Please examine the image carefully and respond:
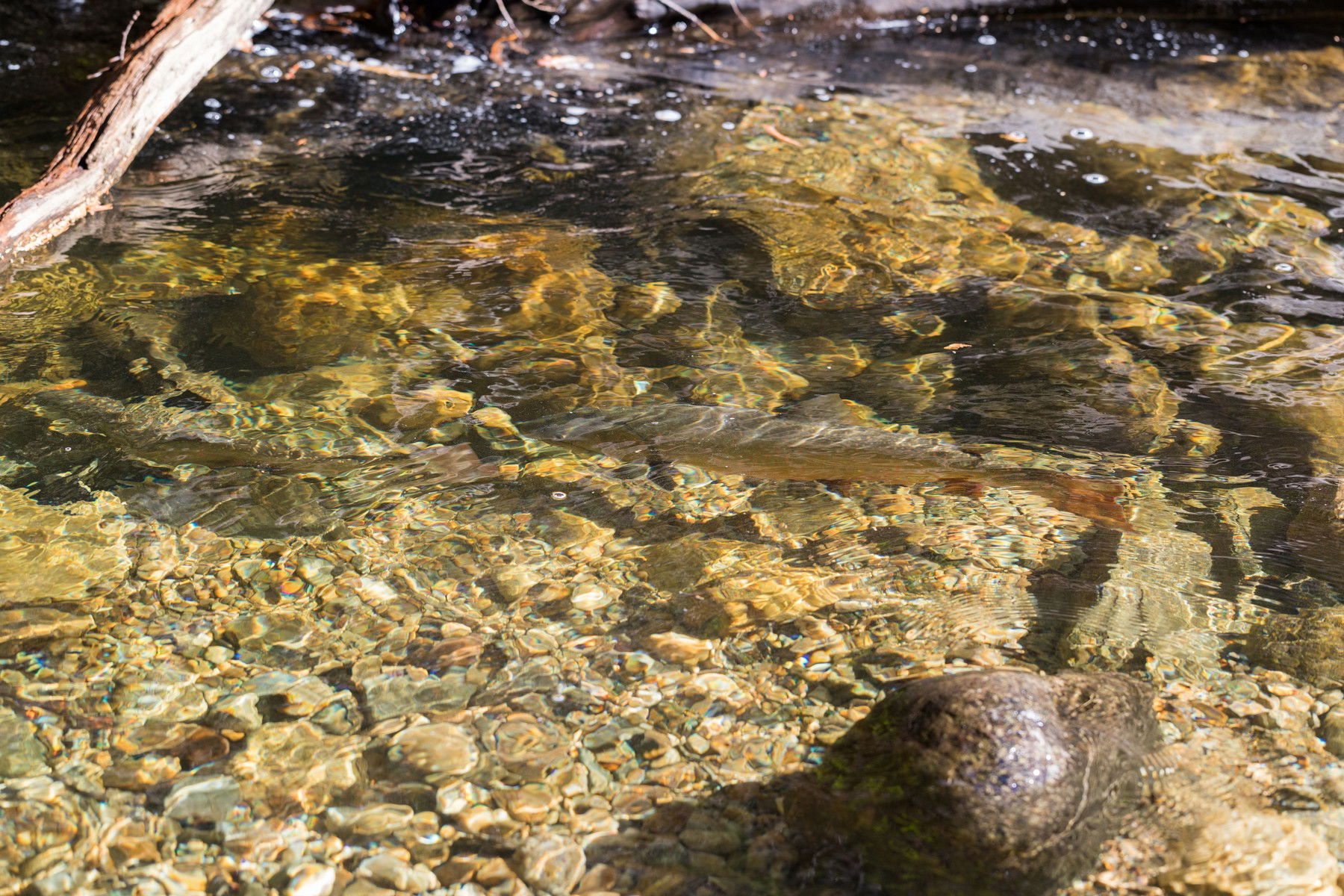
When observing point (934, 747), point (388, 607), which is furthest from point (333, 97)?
point (934, 747)

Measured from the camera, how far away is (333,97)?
6.39 meters

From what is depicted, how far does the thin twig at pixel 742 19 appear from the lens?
791 centimetres

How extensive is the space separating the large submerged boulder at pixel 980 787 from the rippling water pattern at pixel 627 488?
2.8 inches

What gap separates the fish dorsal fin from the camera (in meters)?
3.75

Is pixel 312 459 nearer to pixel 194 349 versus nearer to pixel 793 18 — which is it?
pixel 194 349

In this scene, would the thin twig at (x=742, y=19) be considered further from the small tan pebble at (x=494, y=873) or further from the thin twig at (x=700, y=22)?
the small tan pebble at (x=494, y=873)

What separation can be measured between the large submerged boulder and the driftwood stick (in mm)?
3830


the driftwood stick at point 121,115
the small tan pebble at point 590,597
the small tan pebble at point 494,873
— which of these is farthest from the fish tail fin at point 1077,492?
the driftwood stick at point 121,115

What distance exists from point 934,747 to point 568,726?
0.89m

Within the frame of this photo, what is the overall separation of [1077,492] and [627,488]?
149cm

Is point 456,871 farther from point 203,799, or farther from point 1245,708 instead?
point 1245,708

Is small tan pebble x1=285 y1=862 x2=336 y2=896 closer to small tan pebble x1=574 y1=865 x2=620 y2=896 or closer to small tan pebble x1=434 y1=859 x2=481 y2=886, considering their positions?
small tan pebble x1=434 y1=859 x2=481 y2=886

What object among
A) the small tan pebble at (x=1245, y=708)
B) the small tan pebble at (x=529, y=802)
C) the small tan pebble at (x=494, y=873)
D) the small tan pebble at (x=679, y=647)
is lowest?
the small tan pebble at (x=1245, y=708)

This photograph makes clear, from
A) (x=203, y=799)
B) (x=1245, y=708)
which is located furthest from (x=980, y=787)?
(x=203, y=799)
